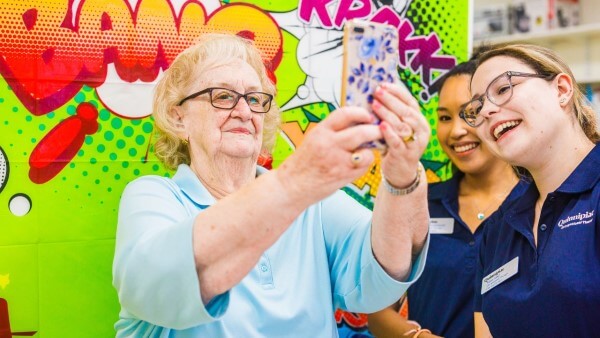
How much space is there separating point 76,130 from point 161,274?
37.1 inches

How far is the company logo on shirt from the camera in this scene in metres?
1.42

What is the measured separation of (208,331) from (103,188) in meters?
0.76

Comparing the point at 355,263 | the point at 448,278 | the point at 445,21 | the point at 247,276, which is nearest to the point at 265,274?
the point at 247,276

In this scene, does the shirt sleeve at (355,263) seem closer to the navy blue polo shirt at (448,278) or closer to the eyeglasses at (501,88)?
the eyeglasses at (501,88)

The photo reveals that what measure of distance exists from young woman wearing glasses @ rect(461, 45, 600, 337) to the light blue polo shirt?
1.20ft

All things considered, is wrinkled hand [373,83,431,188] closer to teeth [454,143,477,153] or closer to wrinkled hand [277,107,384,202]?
wrinkled hand [277,107,384,202]

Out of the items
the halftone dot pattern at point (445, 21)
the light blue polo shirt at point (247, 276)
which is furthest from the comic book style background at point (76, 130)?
the halftone dot pattern at point (445, 21)

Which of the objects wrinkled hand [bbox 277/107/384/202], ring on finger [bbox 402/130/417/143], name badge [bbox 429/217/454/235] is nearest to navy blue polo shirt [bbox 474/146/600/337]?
name badge [bbox 429/217/454/235]

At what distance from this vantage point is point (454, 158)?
→ 2.27 m

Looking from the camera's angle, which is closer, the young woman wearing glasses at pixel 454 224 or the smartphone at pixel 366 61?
the smartphone at pixel 366 61

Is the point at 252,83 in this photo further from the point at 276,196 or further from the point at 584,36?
the point at 584,36

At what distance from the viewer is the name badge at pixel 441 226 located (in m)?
2.16

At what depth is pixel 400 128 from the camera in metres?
1.07

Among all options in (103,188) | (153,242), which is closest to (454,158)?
(103,188)
